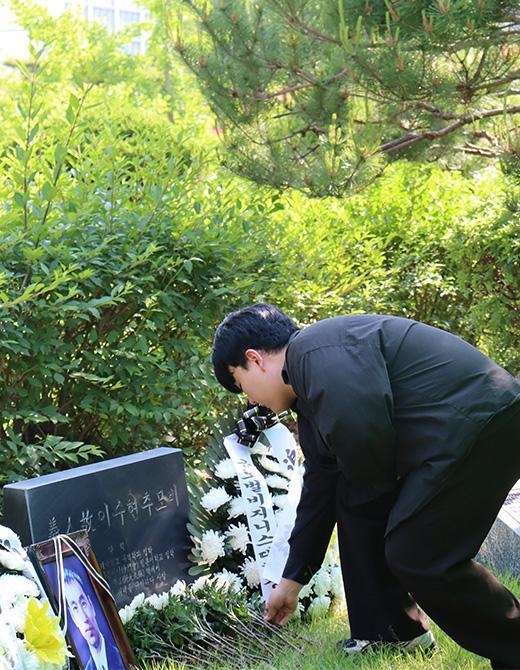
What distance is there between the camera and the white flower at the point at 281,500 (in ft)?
12.8

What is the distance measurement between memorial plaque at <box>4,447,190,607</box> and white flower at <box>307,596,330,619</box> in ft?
1.83

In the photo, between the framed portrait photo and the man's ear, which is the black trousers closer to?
the man's ear

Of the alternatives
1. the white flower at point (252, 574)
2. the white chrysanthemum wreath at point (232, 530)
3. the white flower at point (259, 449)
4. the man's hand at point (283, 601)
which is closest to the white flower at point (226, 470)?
the white chrysanthemum wreath at point (232, 530)

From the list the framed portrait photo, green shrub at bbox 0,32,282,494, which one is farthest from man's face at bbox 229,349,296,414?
green shrub at bbox 0,32,282,494

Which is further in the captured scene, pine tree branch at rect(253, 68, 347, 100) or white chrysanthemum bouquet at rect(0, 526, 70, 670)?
pine tree branch at rect(253, 68, 347, 100)

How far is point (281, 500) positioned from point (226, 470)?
0.28 m

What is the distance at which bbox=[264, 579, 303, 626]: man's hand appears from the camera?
312 cm

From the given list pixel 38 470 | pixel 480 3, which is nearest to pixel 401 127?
pixel 480 3

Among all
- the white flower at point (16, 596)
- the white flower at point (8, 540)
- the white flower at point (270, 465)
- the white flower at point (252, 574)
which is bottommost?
the white flower at point (252, 574)

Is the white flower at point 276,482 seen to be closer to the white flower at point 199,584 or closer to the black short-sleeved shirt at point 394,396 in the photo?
the white flower at point 199,584

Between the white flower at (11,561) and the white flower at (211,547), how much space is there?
41.3 inches

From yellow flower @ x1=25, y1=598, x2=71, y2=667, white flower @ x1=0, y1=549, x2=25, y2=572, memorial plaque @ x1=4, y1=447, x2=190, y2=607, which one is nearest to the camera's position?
yellow flower @ x1=25, y1=598, x2=71, y2=667

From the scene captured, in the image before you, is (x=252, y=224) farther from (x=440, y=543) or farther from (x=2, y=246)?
(x=440, y=543)

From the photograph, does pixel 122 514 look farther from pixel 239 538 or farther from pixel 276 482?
pixel 276 482
